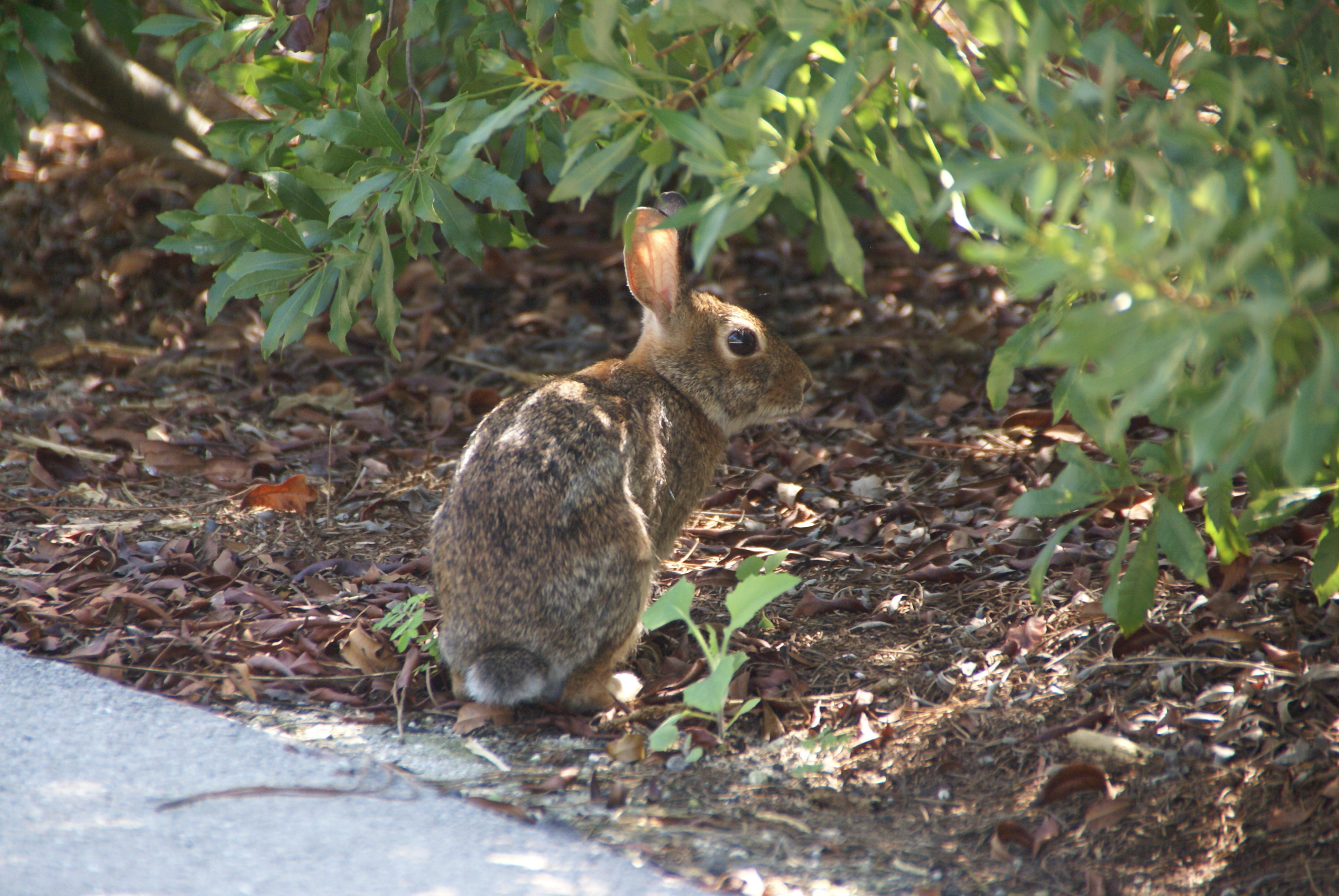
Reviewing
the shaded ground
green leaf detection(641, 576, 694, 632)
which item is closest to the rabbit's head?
the shaded ground

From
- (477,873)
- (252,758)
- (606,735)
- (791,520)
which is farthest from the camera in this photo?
(791,520)

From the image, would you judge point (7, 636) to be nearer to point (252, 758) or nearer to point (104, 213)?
point (252, 758)

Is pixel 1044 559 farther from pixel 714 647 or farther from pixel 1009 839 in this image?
pixel 714 647

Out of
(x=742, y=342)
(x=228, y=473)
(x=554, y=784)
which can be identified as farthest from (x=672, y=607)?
(x=228, y=473)

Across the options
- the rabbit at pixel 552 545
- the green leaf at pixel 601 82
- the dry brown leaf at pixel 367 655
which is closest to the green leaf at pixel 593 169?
the green leaf at pixel 601 82

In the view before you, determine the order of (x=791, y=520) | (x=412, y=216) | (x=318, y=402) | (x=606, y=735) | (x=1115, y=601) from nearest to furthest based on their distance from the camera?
(x=1115, y=601)
(x=606, y=735)
(x=412, y=216)
(x=791, y=520)
(x=318, y=402)

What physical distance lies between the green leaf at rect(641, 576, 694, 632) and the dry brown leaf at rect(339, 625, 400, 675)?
0.94 m

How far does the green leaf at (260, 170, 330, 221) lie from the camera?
3723 mm

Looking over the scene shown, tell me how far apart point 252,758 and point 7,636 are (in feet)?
4.31

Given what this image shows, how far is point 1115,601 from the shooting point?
2.78 meters

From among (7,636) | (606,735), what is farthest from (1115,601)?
(7,636)

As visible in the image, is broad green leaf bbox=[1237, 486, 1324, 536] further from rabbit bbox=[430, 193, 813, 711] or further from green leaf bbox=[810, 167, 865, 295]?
rabbit bbox=[430, 193, 813, 711]

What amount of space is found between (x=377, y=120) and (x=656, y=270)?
120 centimetres

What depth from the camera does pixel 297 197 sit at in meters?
3.77
